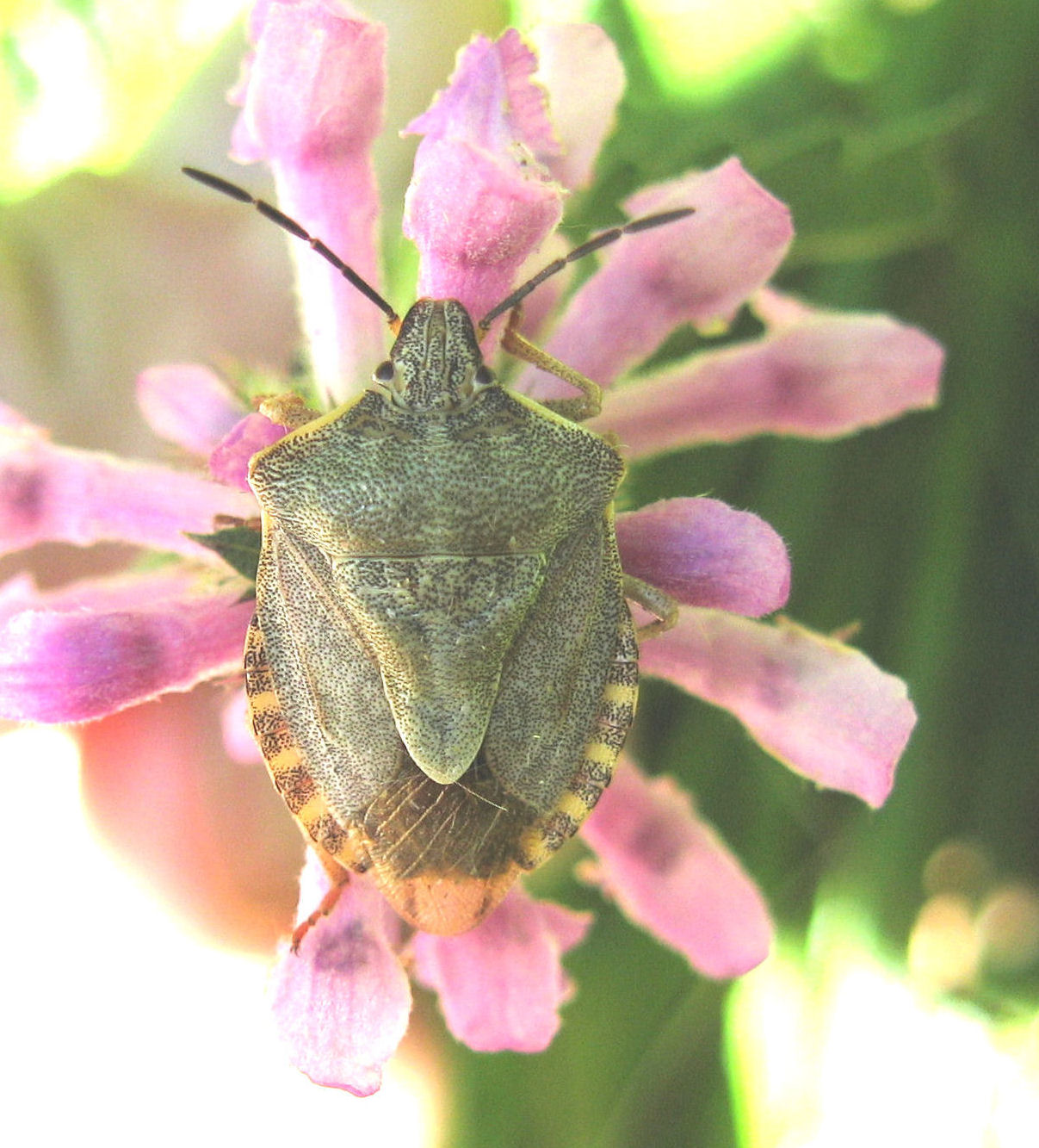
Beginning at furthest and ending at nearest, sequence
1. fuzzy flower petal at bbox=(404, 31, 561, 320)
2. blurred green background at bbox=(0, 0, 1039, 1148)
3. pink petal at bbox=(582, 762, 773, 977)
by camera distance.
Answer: blurred green background at bbox=(0, 0, 1039, 1148)
pink petal at bbox=(582, 762, 773, 977)
fuzzy flower petal at bbox=(404, 31, 561, 320)

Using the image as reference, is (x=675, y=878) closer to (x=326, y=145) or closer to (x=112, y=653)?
(x=112, y=653)

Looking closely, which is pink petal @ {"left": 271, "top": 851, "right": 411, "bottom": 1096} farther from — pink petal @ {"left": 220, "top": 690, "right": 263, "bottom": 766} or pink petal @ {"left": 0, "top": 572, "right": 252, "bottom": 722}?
pink petal @ {"left": 220, "top": 690, "right": 263, "bottom": 766}

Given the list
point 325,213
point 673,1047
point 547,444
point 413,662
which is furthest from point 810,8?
point 673,1047

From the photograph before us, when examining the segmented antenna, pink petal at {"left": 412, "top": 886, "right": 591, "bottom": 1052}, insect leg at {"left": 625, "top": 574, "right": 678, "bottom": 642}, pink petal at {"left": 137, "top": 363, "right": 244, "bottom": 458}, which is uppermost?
the segmented antenna

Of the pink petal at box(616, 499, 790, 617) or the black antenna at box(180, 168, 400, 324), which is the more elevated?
the black antenna at box(180, 168, 400, 324)

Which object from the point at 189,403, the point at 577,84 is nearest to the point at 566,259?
the point at 577,84

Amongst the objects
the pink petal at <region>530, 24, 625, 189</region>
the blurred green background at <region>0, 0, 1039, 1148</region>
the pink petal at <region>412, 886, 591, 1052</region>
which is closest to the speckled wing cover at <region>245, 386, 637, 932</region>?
the pink petal at <region>412, 886, 591, 1052</region>

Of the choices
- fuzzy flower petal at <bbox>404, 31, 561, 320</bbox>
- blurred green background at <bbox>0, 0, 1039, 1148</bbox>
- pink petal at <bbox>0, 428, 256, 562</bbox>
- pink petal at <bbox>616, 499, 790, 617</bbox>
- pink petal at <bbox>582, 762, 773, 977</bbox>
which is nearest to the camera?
fuzzy flower petal at <bbox>404, 31, 561, 320</bbox>

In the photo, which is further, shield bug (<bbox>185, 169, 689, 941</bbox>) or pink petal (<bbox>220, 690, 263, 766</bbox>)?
pink petal (<bbox>220, 690, 263, 766</bbox>)
